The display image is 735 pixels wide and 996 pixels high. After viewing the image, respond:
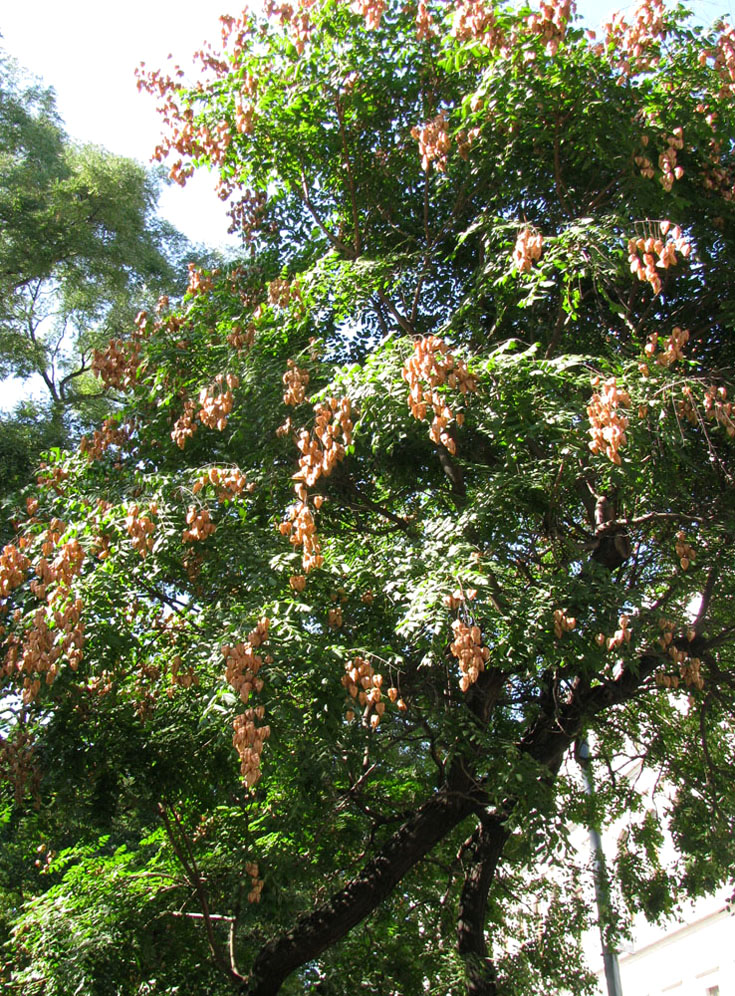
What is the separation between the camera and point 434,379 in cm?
479

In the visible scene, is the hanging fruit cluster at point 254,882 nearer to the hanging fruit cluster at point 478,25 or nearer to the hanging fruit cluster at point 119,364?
the hanging fruit cluster at point 119,364

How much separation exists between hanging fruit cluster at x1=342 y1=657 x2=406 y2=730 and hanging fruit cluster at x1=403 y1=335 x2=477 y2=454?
1240 mm

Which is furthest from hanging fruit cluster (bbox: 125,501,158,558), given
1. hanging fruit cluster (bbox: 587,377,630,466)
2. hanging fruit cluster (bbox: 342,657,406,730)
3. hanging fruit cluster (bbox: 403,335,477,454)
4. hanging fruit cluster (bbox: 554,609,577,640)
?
hanging fruit cluster (bbox: 587,377,630,466)

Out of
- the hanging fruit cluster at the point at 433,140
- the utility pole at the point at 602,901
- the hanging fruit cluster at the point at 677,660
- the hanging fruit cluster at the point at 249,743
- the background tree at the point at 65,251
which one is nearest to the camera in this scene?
the hanging fruit cluster at the point at 249,743

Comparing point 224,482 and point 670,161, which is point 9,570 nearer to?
point 224,482

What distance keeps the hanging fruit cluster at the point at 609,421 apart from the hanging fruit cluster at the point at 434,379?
667 mm

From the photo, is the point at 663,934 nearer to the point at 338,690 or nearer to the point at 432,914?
the point at 432,914

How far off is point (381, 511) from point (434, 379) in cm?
222

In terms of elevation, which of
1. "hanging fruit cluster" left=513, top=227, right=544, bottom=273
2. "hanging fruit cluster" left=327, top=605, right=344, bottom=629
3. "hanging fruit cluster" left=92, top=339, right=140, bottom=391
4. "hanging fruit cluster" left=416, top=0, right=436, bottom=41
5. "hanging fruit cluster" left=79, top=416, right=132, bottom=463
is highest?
"hanging fruit cluster" left=416, top=0, right=436, bottom=41

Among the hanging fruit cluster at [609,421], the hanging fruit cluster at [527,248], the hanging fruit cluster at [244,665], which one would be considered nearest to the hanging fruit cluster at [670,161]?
the hanging fruit cluster at [527,248]

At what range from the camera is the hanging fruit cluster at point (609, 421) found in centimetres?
427

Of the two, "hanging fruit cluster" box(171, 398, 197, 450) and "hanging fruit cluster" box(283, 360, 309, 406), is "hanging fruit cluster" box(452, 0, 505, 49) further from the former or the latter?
"hanging fruit cluster" box(171, 398, 197, 450)

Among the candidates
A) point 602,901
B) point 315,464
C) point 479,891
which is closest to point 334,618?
point 315,464

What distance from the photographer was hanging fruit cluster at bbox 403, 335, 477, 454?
4574 millimetres
